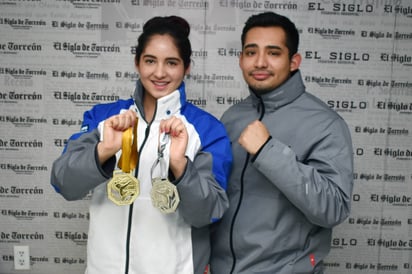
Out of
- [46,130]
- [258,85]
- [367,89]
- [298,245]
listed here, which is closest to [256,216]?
[298,245]

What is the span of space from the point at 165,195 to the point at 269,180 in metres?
0.35

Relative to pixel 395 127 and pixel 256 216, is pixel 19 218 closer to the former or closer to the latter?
pixel 256 216

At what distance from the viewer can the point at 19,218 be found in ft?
6.97

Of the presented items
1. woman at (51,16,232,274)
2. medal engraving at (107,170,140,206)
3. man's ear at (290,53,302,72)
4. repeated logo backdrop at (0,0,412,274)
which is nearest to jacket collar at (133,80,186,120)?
woman at (51,16,232,274)

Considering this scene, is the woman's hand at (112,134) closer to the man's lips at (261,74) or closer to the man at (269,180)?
the man at (269,180)

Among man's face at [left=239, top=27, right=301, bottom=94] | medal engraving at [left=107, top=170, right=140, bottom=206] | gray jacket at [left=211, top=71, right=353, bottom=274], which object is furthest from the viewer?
man's face at [left=239, top=27, right=301, bottom=94]

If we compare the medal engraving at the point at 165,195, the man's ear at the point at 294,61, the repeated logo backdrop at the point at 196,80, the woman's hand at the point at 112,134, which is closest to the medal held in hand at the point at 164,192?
the medal engraving at the point at 165,195

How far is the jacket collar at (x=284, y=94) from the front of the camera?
1201 mm

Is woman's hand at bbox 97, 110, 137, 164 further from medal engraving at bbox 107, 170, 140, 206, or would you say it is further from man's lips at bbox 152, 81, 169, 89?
man's lips at bbox 152, 81, 169, 89

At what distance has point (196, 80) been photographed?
2012mm

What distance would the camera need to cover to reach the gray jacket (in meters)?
1.05

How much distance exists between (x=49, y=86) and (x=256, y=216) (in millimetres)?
1408

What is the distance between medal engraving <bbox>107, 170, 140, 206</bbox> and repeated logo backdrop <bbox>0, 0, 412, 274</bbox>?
114 centimetres

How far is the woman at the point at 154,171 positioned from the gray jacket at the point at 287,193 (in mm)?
117
